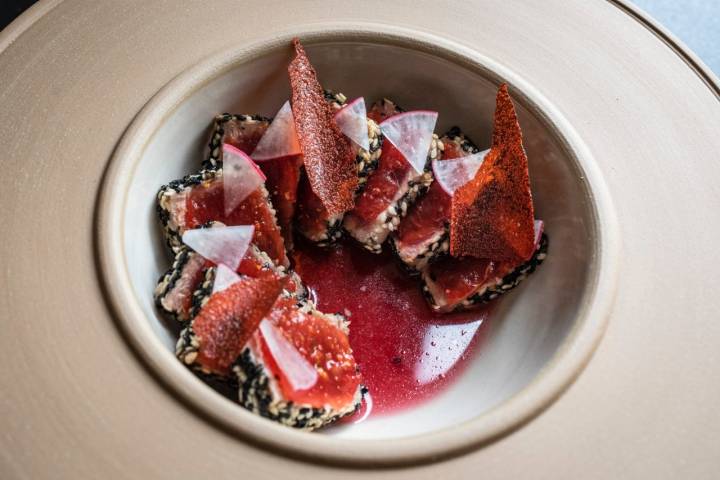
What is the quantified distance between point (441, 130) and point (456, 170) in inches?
8.8

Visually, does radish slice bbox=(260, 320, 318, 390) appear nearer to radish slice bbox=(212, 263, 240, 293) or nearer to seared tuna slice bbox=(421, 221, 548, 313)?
radish slice bbox=(212, 263, 240, 293)

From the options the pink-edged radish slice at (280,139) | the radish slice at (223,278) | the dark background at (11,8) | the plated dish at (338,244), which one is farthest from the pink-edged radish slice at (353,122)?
the dark background at (11,8)

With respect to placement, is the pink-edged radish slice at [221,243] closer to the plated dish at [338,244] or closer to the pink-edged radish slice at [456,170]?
the plated dish at [338,244]

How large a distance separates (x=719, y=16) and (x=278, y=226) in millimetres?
2216

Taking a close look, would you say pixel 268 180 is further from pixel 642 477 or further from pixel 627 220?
pixel 642 477

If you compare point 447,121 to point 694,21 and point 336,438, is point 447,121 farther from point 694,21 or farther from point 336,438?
point 694,21

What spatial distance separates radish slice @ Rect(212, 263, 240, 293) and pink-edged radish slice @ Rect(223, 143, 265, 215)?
0.67 feet

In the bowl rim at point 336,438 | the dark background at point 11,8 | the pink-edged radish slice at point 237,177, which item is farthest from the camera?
the dark background at point 11,8

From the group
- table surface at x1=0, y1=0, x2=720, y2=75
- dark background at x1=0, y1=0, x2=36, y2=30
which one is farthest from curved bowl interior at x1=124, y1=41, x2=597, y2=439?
table surface at x1=0, y1=0, x2=720, y2=75

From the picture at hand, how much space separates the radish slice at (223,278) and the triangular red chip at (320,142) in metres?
0.29

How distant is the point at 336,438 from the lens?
106 centimetres

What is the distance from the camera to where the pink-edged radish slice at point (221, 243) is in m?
1.39

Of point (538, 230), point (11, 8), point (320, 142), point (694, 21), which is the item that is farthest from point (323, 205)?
point (694, 21)

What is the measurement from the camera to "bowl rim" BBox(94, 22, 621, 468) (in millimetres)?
1039
